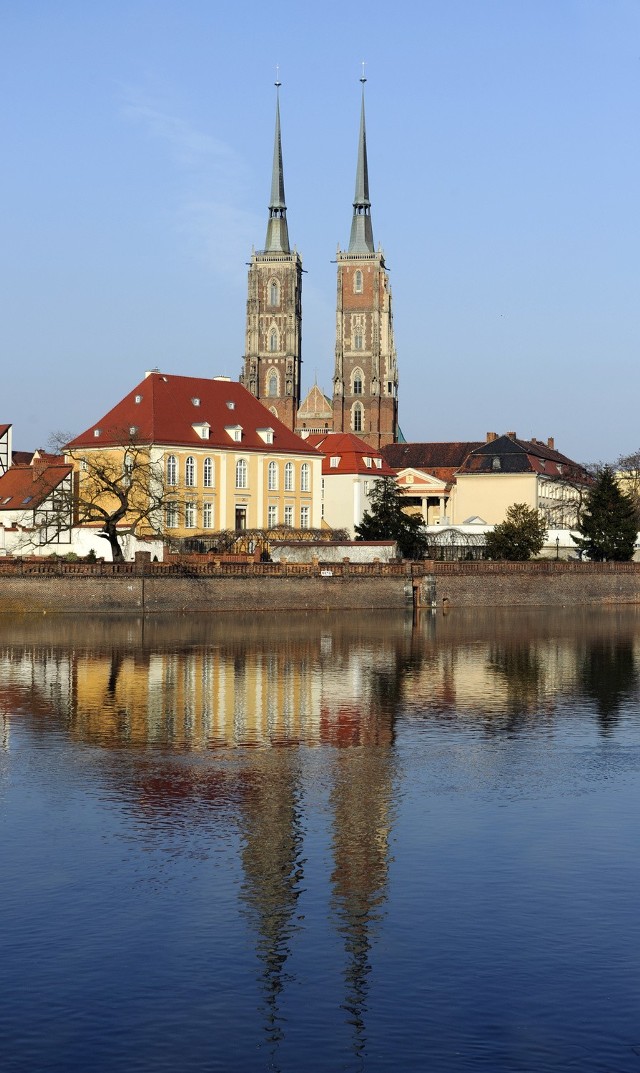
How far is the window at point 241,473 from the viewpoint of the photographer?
93188 mm

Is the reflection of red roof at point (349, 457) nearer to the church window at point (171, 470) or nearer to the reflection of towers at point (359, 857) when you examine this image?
the church window at point (171, 470)

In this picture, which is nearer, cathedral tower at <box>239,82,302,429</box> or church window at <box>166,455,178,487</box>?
church window at <box>166,455,178,487</box>

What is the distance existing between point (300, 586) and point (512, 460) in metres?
47.2

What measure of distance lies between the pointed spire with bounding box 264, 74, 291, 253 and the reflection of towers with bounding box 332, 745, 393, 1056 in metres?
139

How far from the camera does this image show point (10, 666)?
4366cm

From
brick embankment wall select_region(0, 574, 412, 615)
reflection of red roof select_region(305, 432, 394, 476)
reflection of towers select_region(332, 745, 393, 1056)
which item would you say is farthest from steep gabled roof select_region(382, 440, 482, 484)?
reflection of towers select_region(332, 745, 393, 1056)

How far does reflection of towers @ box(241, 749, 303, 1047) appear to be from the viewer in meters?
14.1

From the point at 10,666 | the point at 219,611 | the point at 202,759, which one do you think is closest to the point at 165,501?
the point at 219,611

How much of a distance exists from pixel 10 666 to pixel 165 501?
3272 centimetres

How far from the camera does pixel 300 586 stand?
73125 mm

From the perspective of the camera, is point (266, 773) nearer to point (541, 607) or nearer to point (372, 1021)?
point (372, 1021)

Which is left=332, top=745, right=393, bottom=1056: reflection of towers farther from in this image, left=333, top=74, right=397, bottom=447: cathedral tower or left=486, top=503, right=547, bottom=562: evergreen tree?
left=333, top=74, right=397, bottom=447: cathedral tower

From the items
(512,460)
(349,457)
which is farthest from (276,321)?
(349,457)

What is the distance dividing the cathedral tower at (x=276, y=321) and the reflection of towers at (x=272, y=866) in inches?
5254
